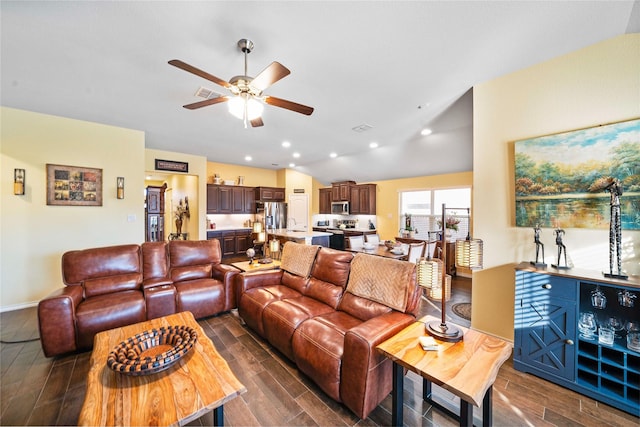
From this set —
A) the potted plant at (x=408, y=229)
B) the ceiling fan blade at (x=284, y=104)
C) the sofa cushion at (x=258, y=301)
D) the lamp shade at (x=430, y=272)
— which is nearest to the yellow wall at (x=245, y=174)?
the potted plant at (x=408, y=229)

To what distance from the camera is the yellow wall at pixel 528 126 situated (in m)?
2.02

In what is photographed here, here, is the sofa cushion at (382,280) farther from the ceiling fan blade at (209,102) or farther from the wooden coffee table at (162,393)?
the ceiling fan blade at (209,102)

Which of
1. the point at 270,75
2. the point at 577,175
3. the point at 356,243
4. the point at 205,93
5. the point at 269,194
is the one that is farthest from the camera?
the point at 269,194

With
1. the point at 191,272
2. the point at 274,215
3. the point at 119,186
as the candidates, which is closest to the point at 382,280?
the point at 191,272

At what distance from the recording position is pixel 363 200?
733cm

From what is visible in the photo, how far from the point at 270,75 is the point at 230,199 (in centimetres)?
620

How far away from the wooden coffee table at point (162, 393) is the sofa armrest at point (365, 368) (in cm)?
72

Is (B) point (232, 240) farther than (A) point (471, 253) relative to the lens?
Yes

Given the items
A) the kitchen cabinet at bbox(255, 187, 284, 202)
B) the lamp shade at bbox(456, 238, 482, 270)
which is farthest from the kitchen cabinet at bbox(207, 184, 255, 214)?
the lamp shade at bbox(456, 238, 482, 270)

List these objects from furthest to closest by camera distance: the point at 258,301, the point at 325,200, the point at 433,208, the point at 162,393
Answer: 1. the point at 325,200
2. the point at 433,208
3. the point at 258,301
4. the point at 162,393

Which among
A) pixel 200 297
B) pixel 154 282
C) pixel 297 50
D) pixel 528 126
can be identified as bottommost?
pixel 200 297

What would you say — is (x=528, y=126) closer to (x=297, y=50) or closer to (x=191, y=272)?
(x=297, y=50)

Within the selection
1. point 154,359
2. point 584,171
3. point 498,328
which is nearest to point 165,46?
point 154,359

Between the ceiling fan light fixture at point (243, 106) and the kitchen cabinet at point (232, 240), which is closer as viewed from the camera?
the ceiling fan light fixture at point (243, 106)
